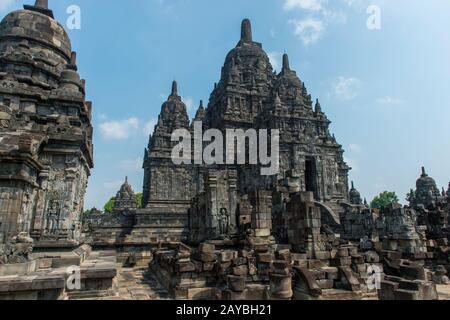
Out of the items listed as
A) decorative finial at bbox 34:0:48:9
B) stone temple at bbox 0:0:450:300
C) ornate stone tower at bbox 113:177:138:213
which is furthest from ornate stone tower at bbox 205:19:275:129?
decorative finial at bbox 34:0:48:9

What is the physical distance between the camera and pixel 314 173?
87.8ft

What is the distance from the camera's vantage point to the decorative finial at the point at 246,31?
3877cm

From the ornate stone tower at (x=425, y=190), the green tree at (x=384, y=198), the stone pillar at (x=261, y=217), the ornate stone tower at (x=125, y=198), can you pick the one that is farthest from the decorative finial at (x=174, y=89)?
the green tree at (x=384, y=198)

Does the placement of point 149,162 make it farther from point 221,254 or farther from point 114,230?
point 221,254

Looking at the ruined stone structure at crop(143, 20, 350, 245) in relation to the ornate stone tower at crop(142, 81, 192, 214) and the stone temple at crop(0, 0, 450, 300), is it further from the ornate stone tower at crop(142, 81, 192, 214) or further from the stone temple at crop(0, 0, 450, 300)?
the stone temple at crop(0, 0, 450, 300)

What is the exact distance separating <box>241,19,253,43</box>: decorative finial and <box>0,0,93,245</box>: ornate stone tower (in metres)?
27.7

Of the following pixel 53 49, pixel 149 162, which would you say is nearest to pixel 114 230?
pixel 149 162

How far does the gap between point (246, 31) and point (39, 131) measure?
35.3m

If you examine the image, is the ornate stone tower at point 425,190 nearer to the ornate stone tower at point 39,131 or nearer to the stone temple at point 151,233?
the stone temple at point 151,233

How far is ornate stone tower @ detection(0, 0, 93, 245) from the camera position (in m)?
7.08

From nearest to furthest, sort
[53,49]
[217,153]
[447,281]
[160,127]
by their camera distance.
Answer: [447,281]
[53,49]
[217,153]
[160,127]

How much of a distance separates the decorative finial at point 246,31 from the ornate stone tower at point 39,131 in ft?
90.9

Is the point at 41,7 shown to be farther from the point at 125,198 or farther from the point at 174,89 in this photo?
the point at 125,198

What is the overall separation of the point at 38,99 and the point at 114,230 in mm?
16048
